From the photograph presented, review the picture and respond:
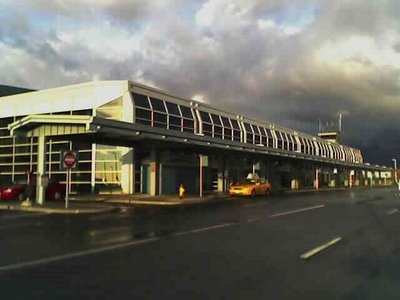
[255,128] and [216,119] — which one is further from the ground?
[255,128]

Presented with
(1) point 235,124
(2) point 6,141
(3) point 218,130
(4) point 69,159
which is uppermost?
(1) point 235,124

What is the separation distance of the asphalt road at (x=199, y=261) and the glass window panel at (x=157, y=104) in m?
25.9

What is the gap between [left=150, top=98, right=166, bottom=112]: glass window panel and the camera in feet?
144

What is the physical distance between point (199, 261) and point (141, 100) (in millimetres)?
32942

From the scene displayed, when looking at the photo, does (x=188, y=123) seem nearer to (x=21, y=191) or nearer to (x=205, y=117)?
(x=205, y=117)

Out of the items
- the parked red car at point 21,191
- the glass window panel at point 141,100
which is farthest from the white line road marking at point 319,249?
the glass window panel at point 141,100

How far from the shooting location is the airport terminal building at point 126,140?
111 ft

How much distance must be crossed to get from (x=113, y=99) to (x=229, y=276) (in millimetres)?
34181

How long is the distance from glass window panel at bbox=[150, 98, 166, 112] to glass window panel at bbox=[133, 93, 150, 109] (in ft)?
2.04

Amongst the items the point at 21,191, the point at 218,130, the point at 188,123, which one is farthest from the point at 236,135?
the point at 21,191

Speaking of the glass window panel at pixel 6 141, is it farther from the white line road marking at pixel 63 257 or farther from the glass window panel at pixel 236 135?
the white line road marking at pixel 63 257

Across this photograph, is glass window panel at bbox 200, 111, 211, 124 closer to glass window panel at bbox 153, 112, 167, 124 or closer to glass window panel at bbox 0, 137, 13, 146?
glass window panel at bbox 153, 112, 167, 124

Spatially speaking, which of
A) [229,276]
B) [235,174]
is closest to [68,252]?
[229,276]

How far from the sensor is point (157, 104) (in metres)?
44.6
